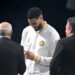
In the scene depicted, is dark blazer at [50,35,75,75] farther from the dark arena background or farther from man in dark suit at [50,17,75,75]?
the dark arena background

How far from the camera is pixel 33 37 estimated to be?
191 inches

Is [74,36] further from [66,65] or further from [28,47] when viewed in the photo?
[28,47]

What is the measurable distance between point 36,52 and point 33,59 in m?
0.16

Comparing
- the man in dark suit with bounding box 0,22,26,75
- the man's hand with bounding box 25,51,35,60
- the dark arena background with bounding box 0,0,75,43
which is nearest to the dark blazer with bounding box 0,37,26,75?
the man in dark suit with bounding box 0,22,26,75

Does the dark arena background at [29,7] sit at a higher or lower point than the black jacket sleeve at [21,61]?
higher

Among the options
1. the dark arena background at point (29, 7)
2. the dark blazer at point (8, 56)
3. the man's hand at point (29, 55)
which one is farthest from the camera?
the dark arena background at point (29, 7)

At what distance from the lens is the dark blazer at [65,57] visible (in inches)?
161

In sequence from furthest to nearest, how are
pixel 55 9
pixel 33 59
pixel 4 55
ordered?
pixel 55 9, pixel 33 59, pixel 4 55

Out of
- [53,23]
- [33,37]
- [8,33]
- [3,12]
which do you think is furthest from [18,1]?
[8,33]

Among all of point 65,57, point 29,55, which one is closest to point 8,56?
point 29,55

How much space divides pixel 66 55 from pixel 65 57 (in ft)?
0.10

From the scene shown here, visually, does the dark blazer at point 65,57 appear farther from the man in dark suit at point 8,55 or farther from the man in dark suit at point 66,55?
the man in dark suit at point 8,55

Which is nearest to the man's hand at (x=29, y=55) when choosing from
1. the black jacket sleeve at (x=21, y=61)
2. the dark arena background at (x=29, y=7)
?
the black jacket sleeve at (x=21, y=61)

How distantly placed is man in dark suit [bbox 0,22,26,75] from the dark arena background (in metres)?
3.14
